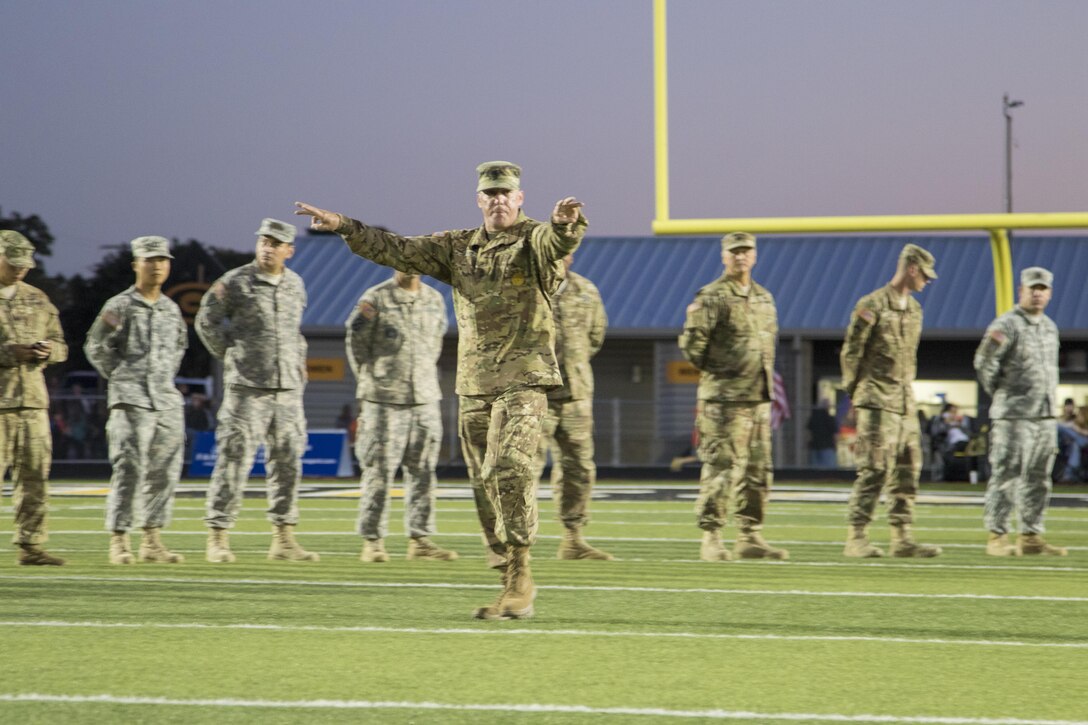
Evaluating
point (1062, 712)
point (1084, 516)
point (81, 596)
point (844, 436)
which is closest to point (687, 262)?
point (844, 436)

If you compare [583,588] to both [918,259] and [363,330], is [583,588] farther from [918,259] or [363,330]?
[918,259]

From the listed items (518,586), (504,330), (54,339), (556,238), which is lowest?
(518,586)

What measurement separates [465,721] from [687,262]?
98.4 feet

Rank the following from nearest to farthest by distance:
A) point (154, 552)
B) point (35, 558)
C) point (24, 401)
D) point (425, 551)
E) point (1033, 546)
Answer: point (24, 401)
point (35, 558)
point (154, 552)
point (425, 551)
point (1033, 546)

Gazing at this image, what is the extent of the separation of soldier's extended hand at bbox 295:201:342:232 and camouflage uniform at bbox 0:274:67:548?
3.62 m

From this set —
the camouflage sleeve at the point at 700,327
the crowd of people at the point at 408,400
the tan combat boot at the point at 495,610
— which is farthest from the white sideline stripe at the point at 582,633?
the camouflage sleeve at the point at 700,327

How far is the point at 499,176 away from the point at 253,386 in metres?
3.73

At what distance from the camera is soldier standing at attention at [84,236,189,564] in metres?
10.4

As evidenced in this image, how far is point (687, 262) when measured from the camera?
3459 centimetres

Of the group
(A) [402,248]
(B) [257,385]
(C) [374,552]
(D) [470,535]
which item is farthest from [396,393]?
(A) [402,248]

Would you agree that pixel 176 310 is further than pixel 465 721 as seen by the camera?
Yes

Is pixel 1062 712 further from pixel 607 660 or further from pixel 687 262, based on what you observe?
pixel 687 262

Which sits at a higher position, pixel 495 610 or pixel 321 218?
pixel 321 218

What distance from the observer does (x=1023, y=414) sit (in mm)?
11328
